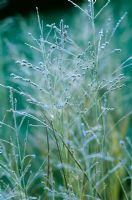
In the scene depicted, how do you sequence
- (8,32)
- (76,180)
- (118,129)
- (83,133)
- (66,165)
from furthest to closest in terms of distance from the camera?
(8,32) → (118,129) → (76,180) → (66,165) → (83,133)

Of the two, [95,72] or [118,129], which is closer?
[95,72]

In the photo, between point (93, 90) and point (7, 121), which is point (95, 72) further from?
point (7, 121)

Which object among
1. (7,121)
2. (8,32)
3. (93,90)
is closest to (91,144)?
(7,121)

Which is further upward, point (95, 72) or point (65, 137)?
point (95, 72)

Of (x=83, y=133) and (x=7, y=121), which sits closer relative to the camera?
(x=83, y=133)

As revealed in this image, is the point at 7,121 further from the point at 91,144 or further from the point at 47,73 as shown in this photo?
the point at 47,73

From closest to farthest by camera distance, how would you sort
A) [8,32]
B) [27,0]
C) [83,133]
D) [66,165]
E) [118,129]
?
[83,133], [66,165], [118,129], [8,32], [27,0]

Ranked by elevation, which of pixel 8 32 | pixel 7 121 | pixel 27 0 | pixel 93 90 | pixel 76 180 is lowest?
pixel 76 180

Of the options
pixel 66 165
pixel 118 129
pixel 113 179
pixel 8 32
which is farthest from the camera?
pixel 8 32

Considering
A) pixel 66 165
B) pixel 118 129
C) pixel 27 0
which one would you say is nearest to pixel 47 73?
pixel 66 165
